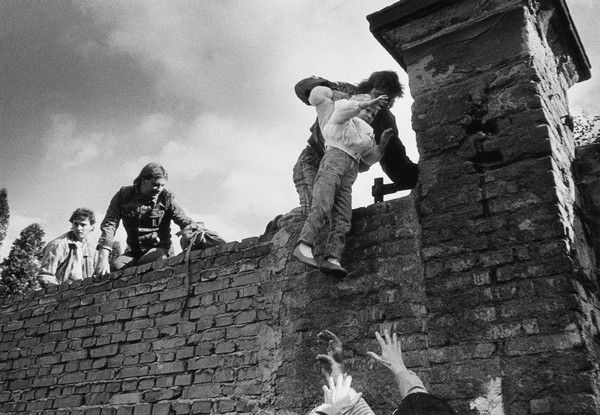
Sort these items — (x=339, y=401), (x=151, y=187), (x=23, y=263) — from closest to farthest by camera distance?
1. (x=339, y=401)
2. (x=151, y=187)
3. (x=23, y=263)

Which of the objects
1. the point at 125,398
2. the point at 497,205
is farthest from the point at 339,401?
the point at 125,398

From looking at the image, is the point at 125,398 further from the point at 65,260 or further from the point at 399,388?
the point at 65,260

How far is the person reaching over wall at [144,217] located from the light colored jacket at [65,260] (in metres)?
1.35

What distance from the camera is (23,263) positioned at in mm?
16719

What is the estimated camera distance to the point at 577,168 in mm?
3547

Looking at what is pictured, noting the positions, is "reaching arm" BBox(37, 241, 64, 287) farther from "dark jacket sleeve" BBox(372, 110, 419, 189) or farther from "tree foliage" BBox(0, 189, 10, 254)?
"tree foliage" BBox(0, 189, 10, 254)

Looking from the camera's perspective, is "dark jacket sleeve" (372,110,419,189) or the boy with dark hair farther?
the boy with dark hair

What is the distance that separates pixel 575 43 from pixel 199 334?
3.41 metres

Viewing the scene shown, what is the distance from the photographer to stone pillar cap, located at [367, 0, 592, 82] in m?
3.72

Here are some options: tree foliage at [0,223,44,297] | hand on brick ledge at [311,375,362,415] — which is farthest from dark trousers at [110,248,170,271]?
tree foliage at [0,223,44,297]

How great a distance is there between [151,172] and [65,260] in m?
2.04

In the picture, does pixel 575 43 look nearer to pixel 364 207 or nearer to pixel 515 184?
pixel 515 184

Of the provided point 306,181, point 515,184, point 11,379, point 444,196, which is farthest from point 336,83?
point 11,379

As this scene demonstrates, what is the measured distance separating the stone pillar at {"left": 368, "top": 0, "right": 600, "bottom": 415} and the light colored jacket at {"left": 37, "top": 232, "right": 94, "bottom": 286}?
4.57 meters
